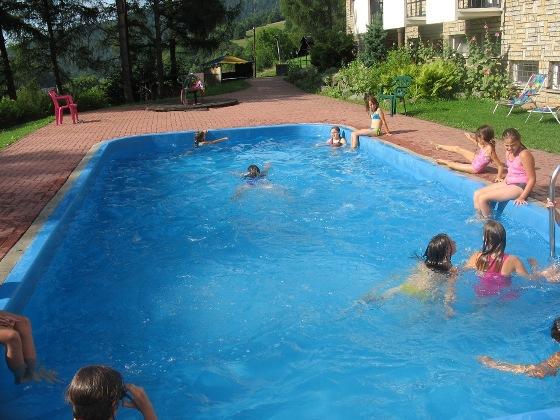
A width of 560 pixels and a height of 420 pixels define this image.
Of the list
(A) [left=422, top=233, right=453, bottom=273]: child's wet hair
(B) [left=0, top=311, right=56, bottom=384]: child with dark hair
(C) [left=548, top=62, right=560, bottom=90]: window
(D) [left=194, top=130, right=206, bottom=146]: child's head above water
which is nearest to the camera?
(B) [left=0, top=311, right=56, bottom=384]: child with dark hair

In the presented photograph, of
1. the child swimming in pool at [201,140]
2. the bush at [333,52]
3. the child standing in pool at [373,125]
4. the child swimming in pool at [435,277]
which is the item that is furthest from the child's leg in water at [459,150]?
the bush at [333,52]

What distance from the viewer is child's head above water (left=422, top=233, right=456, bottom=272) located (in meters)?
4.81

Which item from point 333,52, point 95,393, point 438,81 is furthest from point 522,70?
point 95,393

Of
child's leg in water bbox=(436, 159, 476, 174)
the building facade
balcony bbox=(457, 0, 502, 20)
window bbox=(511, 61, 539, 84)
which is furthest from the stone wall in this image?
child's leg in water bbox=(436, 159, 476, 174)

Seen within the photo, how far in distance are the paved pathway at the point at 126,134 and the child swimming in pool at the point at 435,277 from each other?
108 inches

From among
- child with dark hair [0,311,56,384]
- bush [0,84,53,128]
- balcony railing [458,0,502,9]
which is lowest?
A: child with dark hair [0,311,56,384]

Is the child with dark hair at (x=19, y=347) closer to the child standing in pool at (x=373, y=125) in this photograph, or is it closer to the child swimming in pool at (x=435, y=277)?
the child swimming in pool at (x=435, y=277)

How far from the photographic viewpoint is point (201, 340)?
4.99m

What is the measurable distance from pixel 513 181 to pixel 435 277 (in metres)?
2.57

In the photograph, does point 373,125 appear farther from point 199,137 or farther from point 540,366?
point 540,366

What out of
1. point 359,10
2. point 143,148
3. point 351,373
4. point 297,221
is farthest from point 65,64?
point 351,373

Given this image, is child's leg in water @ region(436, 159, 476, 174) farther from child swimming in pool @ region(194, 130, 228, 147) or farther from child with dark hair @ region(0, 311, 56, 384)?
child with dark hair @ region(0, 311, 56, 384)

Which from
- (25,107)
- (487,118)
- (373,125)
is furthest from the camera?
(25,107)

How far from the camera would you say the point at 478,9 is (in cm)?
1806
